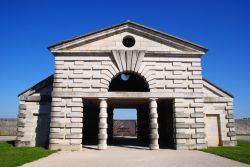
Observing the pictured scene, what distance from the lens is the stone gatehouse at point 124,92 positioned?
1516cm

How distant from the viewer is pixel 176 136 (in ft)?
49.4

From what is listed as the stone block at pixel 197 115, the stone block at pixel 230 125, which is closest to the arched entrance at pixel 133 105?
the stone block at pixel 197 115

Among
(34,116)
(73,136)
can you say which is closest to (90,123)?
(34,116)

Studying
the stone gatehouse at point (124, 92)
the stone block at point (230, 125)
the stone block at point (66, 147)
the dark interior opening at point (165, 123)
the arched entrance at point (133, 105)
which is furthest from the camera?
the arched entrance at point (133, 105)

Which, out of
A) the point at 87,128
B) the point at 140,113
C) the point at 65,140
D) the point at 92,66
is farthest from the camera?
the point at 140,113

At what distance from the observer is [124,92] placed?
50.6 ft

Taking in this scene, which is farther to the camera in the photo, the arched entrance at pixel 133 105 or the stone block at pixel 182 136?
the arched entrance at pixel 133 105

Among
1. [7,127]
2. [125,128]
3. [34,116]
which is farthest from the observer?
[125,128]

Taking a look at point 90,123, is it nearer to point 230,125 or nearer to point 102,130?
point 102,130

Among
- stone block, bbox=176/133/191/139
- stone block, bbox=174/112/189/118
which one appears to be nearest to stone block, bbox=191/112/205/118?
stone block, bbox=174/112/189/118

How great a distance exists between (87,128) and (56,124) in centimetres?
710

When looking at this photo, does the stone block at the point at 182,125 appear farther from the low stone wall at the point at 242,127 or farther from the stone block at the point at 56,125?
the low stone wall at the point at 242,127

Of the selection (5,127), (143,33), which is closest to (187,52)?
(143,33)

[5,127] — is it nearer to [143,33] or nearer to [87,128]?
[87,128]
